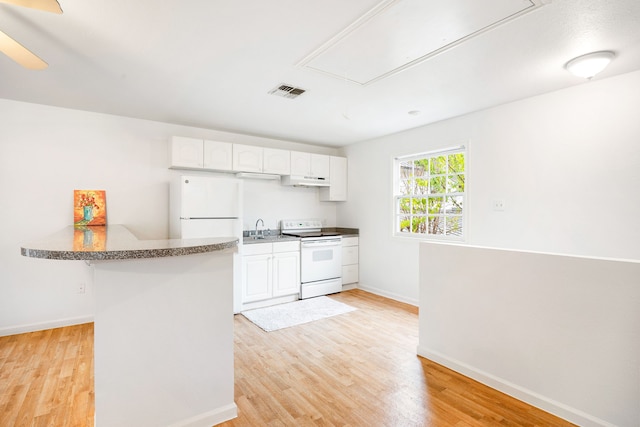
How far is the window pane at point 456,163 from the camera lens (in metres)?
3.84

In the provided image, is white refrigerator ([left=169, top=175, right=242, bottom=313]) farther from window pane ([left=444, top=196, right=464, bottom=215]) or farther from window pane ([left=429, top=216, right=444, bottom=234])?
window pane ([left=444, top=196, right=464, bottom=215])

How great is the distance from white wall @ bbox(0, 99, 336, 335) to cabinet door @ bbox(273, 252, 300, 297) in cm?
154

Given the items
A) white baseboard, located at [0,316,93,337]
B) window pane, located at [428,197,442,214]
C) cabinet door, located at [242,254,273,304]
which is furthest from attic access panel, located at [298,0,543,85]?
white baseboard, located at [0,316,93,337]

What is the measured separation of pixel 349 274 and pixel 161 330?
3.68 meters

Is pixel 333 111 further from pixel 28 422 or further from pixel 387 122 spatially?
pixel 28 422

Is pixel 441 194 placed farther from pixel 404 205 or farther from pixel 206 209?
pixel 206 209

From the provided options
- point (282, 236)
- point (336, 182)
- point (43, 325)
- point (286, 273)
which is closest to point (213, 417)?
point (286, 273)

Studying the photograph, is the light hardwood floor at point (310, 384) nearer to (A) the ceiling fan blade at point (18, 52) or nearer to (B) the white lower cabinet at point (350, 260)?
(B) the white lower cabinet at point (350, 260)

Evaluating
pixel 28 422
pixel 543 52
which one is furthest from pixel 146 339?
pixel 543 52

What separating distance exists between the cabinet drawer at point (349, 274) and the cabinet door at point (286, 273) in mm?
905

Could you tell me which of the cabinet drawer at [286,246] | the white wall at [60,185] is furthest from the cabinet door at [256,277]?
the white wall at [60,185]

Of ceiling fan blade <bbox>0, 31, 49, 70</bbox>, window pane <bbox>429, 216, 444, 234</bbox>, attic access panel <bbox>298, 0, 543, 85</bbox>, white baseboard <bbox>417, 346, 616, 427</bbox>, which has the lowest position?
white baseboard <bbox>417, 346, 616, 427</bbox>

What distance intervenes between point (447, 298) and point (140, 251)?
2.27 metres

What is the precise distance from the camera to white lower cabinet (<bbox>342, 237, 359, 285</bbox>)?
16.5 ft
